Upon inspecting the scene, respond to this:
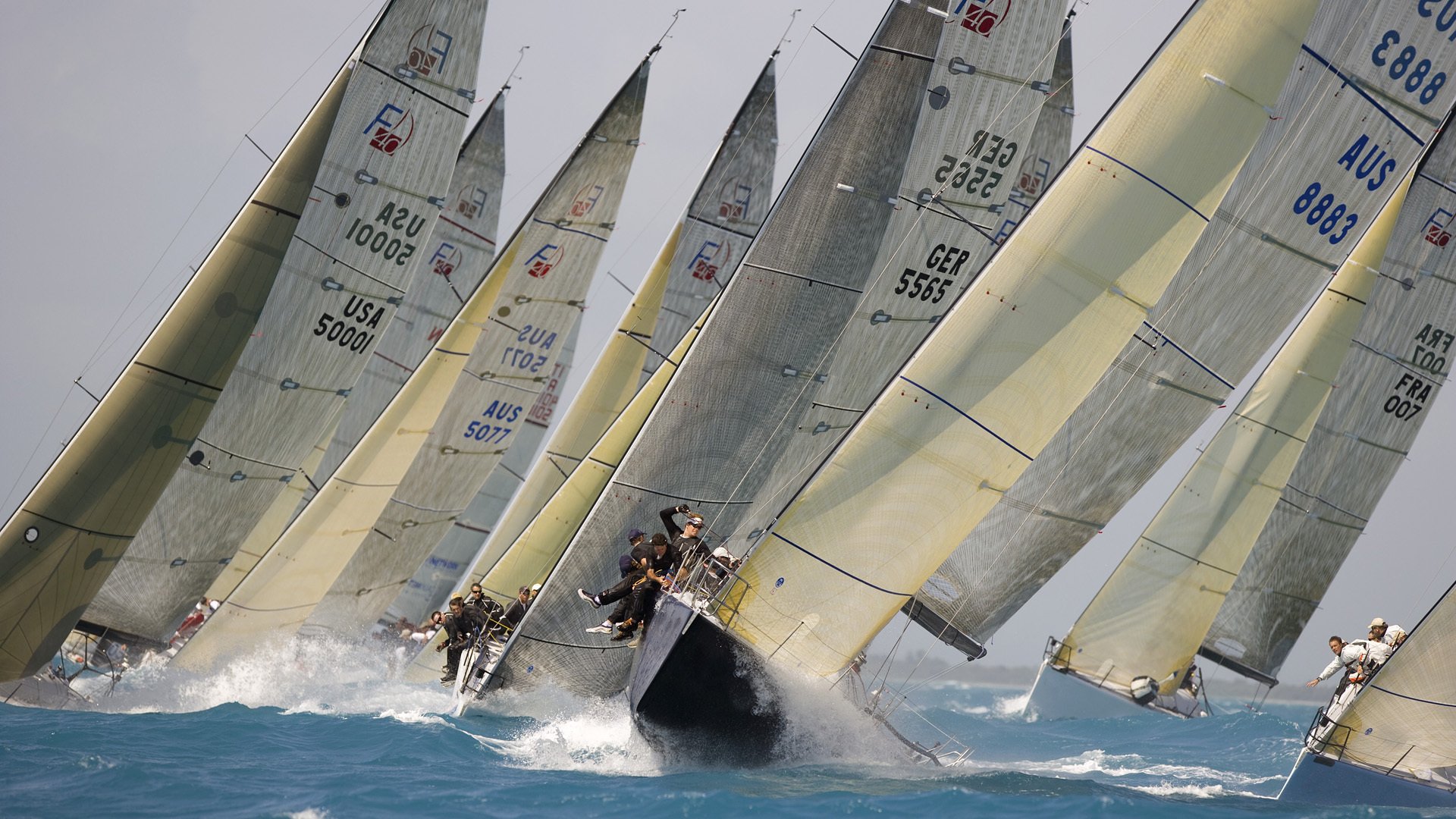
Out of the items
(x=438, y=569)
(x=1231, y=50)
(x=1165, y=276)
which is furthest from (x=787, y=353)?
(x=438, y=569)

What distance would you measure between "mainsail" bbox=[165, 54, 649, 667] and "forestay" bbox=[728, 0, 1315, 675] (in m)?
7.01

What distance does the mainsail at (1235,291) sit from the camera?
11180 millimetres

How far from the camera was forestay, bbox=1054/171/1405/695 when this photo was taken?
1803cm

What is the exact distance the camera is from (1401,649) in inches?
436

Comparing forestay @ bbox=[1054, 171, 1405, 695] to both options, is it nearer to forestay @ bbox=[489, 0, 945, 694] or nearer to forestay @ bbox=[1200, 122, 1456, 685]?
forestay @ bbox=[1200, 122, 1456, 685]

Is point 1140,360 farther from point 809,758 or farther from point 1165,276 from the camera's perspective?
point 809,758

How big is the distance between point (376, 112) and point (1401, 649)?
1139 centimetres

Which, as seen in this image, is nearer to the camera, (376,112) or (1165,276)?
(1165,276)

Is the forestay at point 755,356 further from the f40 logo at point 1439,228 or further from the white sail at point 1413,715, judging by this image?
the f40 logo at point 1439,228

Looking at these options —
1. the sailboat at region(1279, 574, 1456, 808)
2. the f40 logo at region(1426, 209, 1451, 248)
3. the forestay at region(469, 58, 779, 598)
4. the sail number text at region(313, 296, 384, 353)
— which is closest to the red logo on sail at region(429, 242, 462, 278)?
the forestay at region(469, 58, 779, 598)

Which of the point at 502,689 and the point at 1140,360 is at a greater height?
the point at 1140,360

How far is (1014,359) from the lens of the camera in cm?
977

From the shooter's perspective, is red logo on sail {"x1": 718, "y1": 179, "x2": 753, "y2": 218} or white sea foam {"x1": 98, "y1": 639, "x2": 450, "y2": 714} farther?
red logo on sail {"x1": 718, "y1": 179, "x2": 753, "y2": 218}

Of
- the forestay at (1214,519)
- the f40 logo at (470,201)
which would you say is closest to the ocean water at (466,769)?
the forestay at (1214,519)
